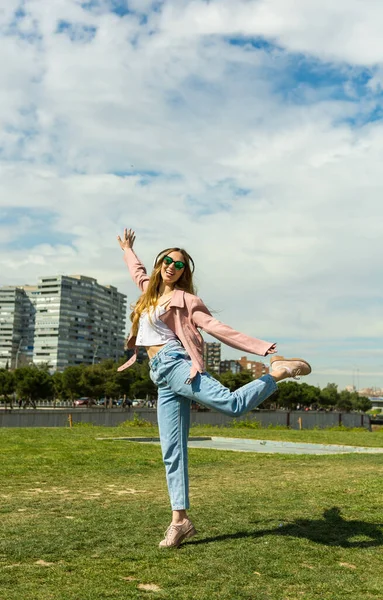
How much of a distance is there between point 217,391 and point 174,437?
616 mm

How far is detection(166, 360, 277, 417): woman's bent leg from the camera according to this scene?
15.0ft

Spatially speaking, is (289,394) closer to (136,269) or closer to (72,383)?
(72,383)

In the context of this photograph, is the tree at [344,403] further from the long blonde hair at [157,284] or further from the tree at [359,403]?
the long blonde hair at [157,284]

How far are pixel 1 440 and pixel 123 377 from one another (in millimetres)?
68205

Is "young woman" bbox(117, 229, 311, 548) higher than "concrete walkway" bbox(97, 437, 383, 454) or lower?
higher

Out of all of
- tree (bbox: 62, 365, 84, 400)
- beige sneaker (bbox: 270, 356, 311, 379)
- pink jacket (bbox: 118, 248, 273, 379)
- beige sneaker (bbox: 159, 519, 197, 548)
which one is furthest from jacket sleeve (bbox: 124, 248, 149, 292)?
tree (bbox: 62, 365, 84, 400)

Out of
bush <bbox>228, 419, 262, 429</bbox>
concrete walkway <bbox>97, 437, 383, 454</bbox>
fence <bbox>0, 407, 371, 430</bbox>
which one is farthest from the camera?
bush <bbox>228, 419, 262, 429</bbox>

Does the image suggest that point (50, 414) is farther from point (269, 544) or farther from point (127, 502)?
point (269, 544)

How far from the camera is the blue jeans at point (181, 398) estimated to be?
15.1ft

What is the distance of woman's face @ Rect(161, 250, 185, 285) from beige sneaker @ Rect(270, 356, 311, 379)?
1.04 metres

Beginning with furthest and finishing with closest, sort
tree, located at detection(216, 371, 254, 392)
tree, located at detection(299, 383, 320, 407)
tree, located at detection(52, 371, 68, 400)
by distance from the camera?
tree, located at detection(299, 383, 320, 407) < tree, located at detection(52, 371, 68, 400) < tree, located at detection(216, 371, 254, 392)

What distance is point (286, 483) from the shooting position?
831 centimetres

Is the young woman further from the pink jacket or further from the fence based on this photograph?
the fence

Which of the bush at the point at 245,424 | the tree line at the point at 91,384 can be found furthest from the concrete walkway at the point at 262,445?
the tree line at the point at 91,384
